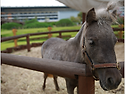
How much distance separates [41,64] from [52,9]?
34.0 feet

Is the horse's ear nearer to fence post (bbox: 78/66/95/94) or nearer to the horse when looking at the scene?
the horse

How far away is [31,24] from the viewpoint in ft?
23.8

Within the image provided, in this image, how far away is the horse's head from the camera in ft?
2.52

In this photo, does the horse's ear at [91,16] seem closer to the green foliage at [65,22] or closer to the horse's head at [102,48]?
the horse's head at [102,48]

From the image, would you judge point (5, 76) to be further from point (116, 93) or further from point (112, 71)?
point (112, 71)

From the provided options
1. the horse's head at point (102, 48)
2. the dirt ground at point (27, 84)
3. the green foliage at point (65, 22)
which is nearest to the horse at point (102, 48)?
the horse's head at point (102, 48)

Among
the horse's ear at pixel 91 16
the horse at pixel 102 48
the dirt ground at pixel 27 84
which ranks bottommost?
the dirt ground at pixel 27 84

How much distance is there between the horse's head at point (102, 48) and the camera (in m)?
0.77

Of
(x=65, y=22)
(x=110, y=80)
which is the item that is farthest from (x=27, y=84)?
(x=65, y=22)

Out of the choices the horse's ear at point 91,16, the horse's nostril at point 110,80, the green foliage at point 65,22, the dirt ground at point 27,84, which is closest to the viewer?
the horse's nostril at point 110,80

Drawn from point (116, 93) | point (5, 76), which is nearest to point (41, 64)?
point (116, 93)

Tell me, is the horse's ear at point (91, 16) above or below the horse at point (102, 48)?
above

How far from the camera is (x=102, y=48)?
839 mm

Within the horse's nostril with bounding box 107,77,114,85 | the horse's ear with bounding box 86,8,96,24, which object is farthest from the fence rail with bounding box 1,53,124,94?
the horse's ear with bounding box 86,8,96,24
